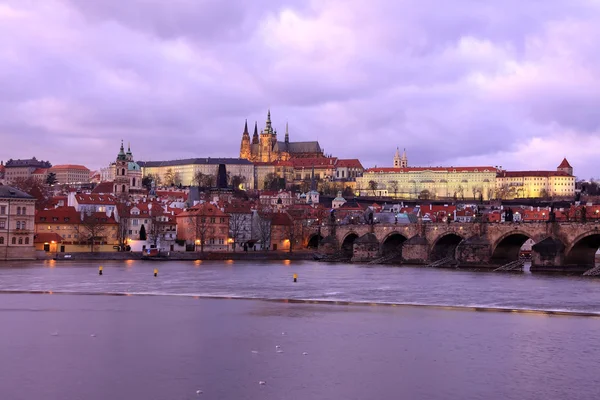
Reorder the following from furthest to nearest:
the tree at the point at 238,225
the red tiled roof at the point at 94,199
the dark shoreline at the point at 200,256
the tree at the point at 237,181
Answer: the tree at the point at 237,181, the red tiled roof at the point at 94,199, the tree at the point at 238,225, the dark shoreline at the point at 200,256

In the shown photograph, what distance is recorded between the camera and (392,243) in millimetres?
67188

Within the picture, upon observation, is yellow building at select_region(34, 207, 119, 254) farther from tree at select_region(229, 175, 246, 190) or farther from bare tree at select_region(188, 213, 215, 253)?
tree at select_region(229, 175, 246, 190)

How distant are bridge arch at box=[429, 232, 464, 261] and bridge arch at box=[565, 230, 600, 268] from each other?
1018 centimetres

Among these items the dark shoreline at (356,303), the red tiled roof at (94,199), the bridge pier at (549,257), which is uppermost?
the red tiled roof at (94,199)

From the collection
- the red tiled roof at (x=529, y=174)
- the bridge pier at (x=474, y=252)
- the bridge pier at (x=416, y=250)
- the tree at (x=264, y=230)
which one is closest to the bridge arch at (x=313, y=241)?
the tree at (x=264, y=230)

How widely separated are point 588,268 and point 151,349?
35294 millimetres

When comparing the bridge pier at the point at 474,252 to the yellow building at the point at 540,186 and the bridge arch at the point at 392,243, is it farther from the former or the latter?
the yellow building at the point at 540,186

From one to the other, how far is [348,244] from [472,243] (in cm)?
1949

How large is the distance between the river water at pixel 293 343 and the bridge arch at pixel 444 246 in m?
23.6

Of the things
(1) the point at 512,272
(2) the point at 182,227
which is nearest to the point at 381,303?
(1) the point at 512,272

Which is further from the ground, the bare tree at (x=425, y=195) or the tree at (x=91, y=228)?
the bare tree at (x=425, y=195)

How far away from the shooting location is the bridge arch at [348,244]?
72.0m

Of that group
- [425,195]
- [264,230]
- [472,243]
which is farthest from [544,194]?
[472,243]

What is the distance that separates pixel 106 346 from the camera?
19.7 m
